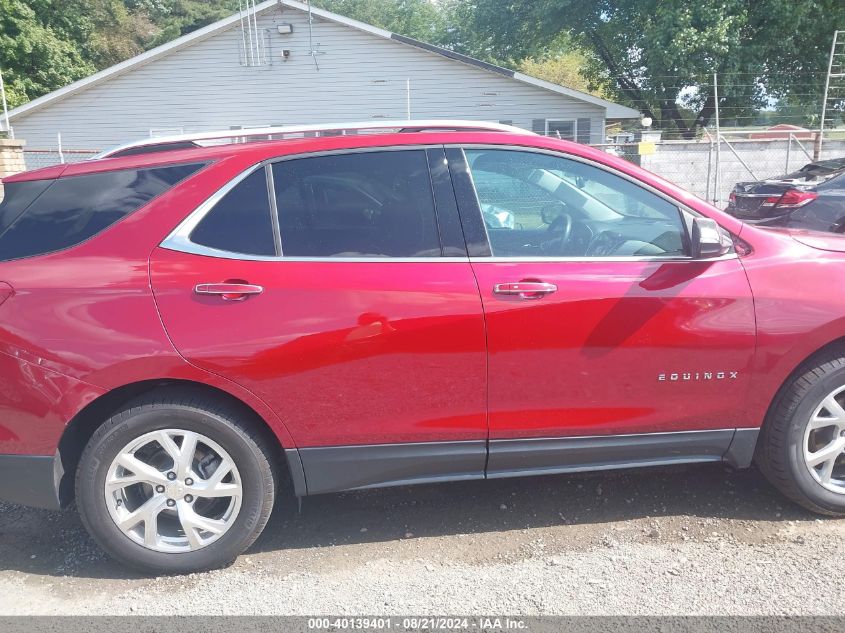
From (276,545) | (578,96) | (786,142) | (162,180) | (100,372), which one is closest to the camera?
(100,372)

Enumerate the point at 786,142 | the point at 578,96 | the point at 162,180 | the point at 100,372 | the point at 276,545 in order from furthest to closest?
the point at 578,96 → the point at 786,142 → the point at 276,545 → the point at 162,180 → the point at 100,372

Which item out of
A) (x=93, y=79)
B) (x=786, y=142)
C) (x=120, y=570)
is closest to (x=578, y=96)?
(x=786, y=142)

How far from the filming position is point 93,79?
70.0 feet

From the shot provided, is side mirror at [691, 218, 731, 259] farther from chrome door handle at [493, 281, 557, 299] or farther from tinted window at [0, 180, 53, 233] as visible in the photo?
tinted window at [0, 180, 53, 233]

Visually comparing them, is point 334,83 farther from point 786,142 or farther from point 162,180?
point 162,180

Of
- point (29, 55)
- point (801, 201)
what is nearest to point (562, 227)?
point (801, 201)

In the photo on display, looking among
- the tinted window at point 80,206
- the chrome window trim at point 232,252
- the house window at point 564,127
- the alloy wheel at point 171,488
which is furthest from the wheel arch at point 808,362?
the house window at point 564,127

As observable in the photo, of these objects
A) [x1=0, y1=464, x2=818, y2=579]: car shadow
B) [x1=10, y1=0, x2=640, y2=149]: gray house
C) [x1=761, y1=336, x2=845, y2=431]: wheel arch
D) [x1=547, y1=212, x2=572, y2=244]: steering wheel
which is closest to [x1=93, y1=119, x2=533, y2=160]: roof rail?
[x1=547, y1=212, x2=572, y2=244]: steering wheel

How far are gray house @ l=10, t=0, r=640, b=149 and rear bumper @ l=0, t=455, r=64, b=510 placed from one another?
19155 millimetres

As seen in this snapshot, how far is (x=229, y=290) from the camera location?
2.88 m

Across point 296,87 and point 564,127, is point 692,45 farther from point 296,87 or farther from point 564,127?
point 296,87

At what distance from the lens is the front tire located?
2.90 metres

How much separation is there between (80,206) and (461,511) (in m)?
2.27

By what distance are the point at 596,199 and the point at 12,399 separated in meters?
2.67
